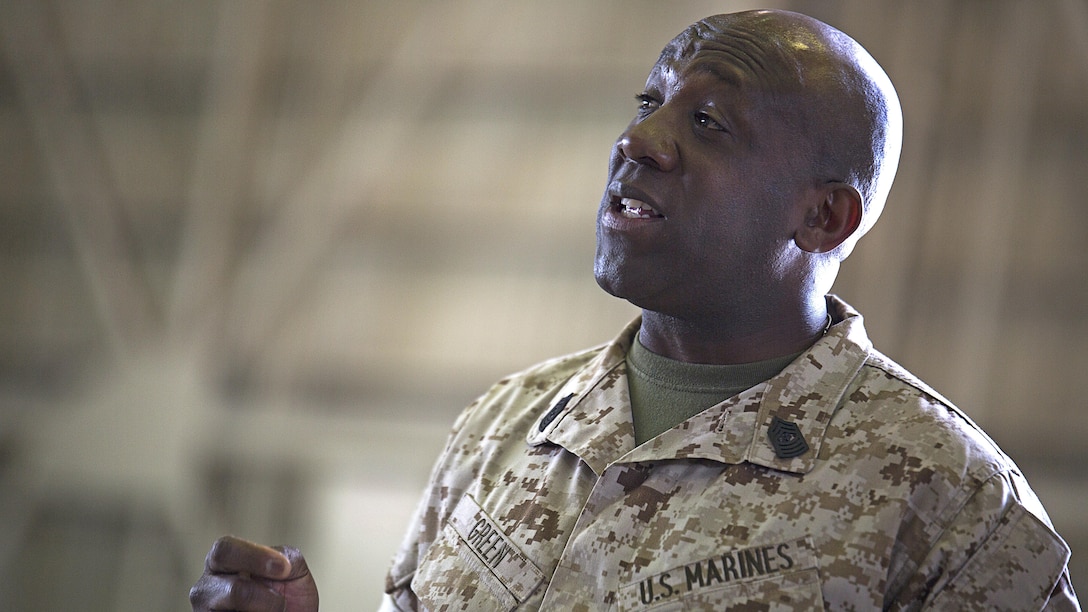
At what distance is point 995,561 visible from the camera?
1.36 meters

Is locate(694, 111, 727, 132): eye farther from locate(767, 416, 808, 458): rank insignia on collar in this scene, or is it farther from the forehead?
locate(767, 416, 808, 458): rank insignia on collar

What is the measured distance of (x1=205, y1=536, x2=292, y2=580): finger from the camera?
153cm

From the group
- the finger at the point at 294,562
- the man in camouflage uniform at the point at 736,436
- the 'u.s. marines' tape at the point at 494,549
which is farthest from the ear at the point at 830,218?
the finger at the point at 294,562

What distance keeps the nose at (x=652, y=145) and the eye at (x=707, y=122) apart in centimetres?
5

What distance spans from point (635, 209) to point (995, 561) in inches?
28.5

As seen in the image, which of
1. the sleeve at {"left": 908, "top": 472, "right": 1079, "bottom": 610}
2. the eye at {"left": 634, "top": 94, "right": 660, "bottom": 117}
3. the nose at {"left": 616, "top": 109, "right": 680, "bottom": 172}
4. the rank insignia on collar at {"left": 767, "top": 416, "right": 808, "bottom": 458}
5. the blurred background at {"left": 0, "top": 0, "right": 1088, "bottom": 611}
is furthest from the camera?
the blurred background at {"left": 0, "top": 0, "right": 1088, "bottom": 611}

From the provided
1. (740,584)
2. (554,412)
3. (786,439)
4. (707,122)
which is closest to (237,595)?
(554,412)

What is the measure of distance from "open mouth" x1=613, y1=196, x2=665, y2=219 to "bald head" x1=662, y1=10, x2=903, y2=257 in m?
0.25

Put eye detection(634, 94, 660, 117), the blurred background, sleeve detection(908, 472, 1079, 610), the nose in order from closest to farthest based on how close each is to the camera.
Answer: sleeve detection(908, 472, 1079, 610) < the nose < eye detection(634, 94, 660, 117) < the blurred background

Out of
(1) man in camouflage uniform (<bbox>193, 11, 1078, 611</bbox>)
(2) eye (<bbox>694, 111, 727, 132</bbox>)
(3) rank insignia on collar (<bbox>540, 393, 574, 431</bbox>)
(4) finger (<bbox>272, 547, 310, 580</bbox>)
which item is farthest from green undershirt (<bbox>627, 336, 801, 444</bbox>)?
(4) finger (<bbox>272, 547, 310, 580</bbox>)

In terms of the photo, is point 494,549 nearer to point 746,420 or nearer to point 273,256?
point 746,420

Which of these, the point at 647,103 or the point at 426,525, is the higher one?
the point at 647,103

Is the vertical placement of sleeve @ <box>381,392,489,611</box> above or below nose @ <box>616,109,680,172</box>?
below

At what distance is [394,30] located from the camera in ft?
16.7
